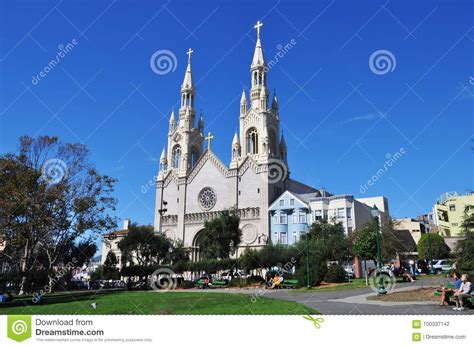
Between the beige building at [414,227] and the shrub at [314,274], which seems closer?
the shrub at [314,274]

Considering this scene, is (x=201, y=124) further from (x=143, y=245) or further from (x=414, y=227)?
(x=414, y=227)

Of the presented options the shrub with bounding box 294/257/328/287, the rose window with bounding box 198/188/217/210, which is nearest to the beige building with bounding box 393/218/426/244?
the rose window with bounding box 198/188/217/210

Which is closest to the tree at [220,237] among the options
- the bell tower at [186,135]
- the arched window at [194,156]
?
the bell tower at [186,135]

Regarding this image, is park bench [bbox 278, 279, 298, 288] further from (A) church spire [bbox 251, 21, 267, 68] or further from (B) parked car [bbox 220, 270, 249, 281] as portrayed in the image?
(A) church spire [bbox 251, 21, 267, 68]

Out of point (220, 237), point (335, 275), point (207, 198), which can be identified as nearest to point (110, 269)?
point (207, 198)

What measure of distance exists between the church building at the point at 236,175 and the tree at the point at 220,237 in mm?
13655

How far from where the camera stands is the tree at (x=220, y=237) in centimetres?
4806

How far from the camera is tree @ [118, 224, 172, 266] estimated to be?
53562 millimetres

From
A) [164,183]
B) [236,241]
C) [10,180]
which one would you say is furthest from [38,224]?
[164,183]

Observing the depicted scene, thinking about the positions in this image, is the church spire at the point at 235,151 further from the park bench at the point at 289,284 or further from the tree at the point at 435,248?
the park bench at the point at 289,284

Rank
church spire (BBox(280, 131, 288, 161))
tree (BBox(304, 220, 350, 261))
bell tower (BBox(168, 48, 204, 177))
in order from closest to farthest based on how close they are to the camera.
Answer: tree (BBox(304, 220, 350, 261)), church spire (BBox(280, 131, 288, 161)), bell tower (BBox(168, 48, 204, 177))

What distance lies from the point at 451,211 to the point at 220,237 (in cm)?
4205

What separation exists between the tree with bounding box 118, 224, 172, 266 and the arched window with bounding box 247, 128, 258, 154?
23.5 meters
